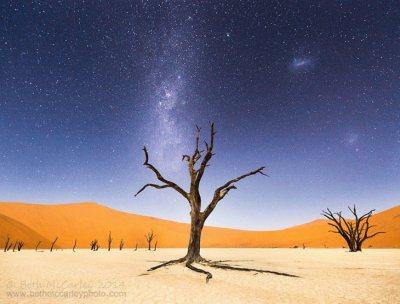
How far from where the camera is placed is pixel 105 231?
74.9 m

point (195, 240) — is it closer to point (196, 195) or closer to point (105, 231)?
point (196, 195)

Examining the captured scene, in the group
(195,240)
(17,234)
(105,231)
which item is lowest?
(195,240)

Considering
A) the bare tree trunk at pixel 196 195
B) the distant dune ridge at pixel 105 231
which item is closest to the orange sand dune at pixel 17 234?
the distant dune ridge at pixel 105 231

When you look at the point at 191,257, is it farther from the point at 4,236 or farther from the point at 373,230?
the point at 373,230

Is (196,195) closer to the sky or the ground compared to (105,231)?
closer to the ground

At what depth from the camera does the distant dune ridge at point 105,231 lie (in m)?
56.3

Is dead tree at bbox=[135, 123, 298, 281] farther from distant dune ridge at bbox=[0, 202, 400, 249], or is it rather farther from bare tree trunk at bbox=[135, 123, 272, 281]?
distant dune ridge at bbox=[0, 202, 400, 249]

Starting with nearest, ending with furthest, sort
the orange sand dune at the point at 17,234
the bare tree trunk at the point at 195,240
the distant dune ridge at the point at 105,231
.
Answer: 1. the bare tree trunk at the point at 195,240
2. the orange sand dune at the point at 17,234
3. the distant dune ridge at the point at 105,231

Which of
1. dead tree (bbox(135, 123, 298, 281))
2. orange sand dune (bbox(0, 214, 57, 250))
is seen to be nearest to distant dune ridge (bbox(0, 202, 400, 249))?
orange sand dune (bbox(0, 214, 57, 250))

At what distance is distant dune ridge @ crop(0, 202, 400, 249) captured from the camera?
2217 inches

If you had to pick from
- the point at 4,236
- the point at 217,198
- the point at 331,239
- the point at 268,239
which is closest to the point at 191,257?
the point at 217,198

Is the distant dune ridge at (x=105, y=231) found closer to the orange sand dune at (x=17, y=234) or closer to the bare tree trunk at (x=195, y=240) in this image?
the orange sand dune at (x=17, y=234)

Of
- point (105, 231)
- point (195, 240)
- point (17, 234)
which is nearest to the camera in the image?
point (195, 240)

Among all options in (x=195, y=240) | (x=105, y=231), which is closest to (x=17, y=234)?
(x=105, y=231)
